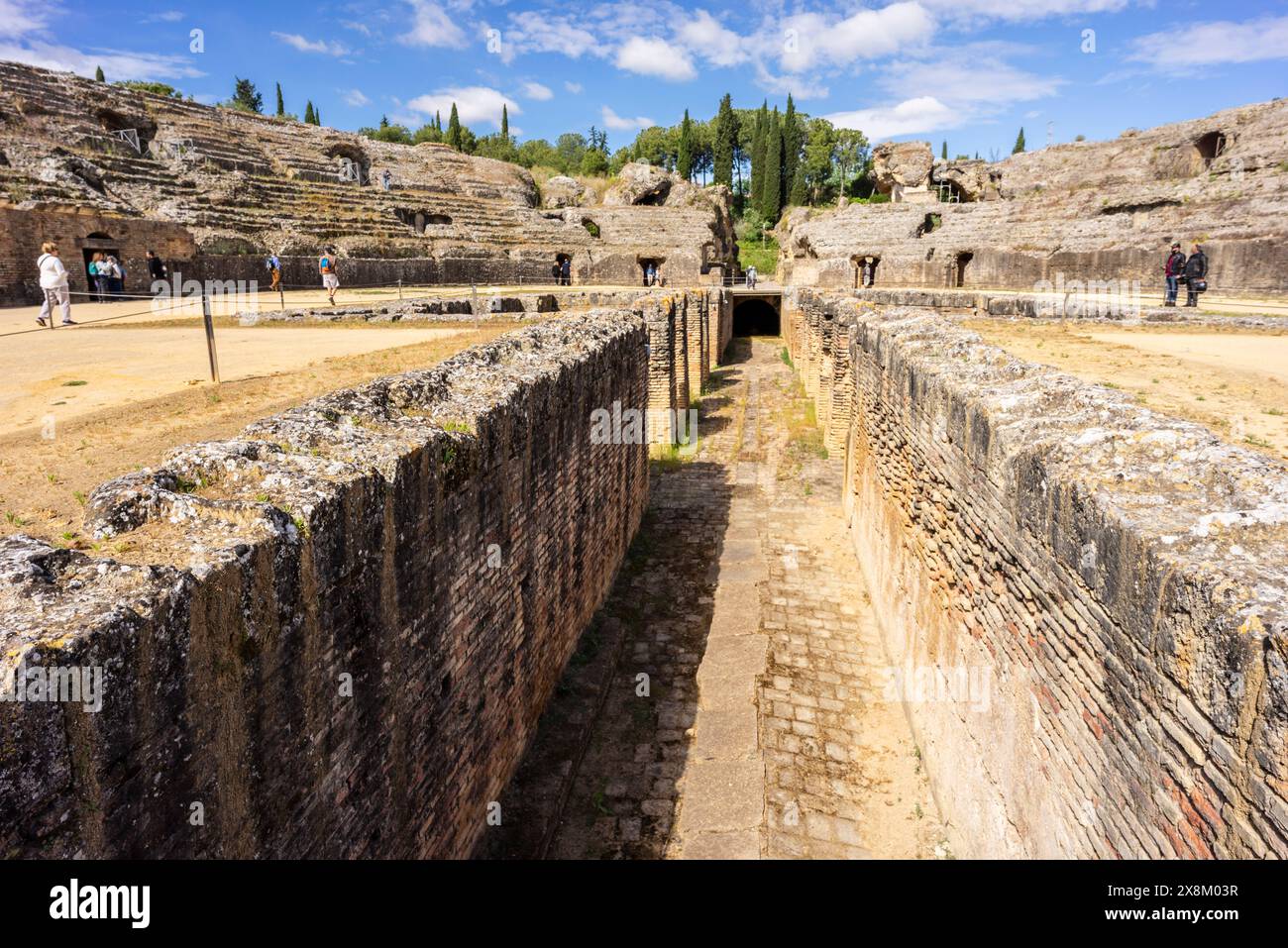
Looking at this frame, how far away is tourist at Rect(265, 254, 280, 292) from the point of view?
2159 centimetres

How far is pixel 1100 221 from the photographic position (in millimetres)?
30062

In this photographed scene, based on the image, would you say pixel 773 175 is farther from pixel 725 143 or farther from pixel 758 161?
pixel 725 143

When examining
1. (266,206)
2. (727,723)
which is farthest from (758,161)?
(727,723)

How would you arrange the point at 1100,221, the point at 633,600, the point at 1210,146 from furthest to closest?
1. the point at 1210,146
2. the point at 1100,221
3. the point at 633,600

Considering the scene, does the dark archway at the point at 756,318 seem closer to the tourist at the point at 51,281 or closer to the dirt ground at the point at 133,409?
the dirt ground at the point at 133,409

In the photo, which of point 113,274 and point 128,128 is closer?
point 113,274

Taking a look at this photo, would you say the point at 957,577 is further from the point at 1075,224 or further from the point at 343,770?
the point at 1075,224

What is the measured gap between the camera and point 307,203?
29828mm

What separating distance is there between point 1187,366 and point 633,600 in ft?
27.1

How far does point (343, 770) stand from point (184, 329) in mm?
13655

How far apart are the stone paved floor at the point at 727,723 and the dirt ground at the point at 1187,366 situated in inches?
142

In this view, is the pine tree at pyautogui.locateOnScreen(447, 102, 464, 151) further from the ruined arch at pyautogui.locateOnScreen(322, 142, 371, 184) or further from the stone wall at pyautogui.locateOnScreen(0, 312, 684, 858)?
the stone wall at pyautogui.locateOnScreen(0, 312, 684, 858)

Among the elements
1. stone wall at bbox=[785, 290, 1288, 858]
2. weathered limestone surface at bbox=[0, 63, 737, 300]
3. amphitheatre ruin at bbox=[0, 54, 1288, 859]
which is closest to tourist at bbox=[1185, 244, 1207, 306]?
amphitheatre ruin at bbox=[0, 54, 1288, 859]

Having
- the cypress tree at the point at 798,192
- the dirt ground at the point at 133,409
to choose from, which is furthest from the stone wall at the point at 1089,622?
the cypress tree at the point at 798,192
